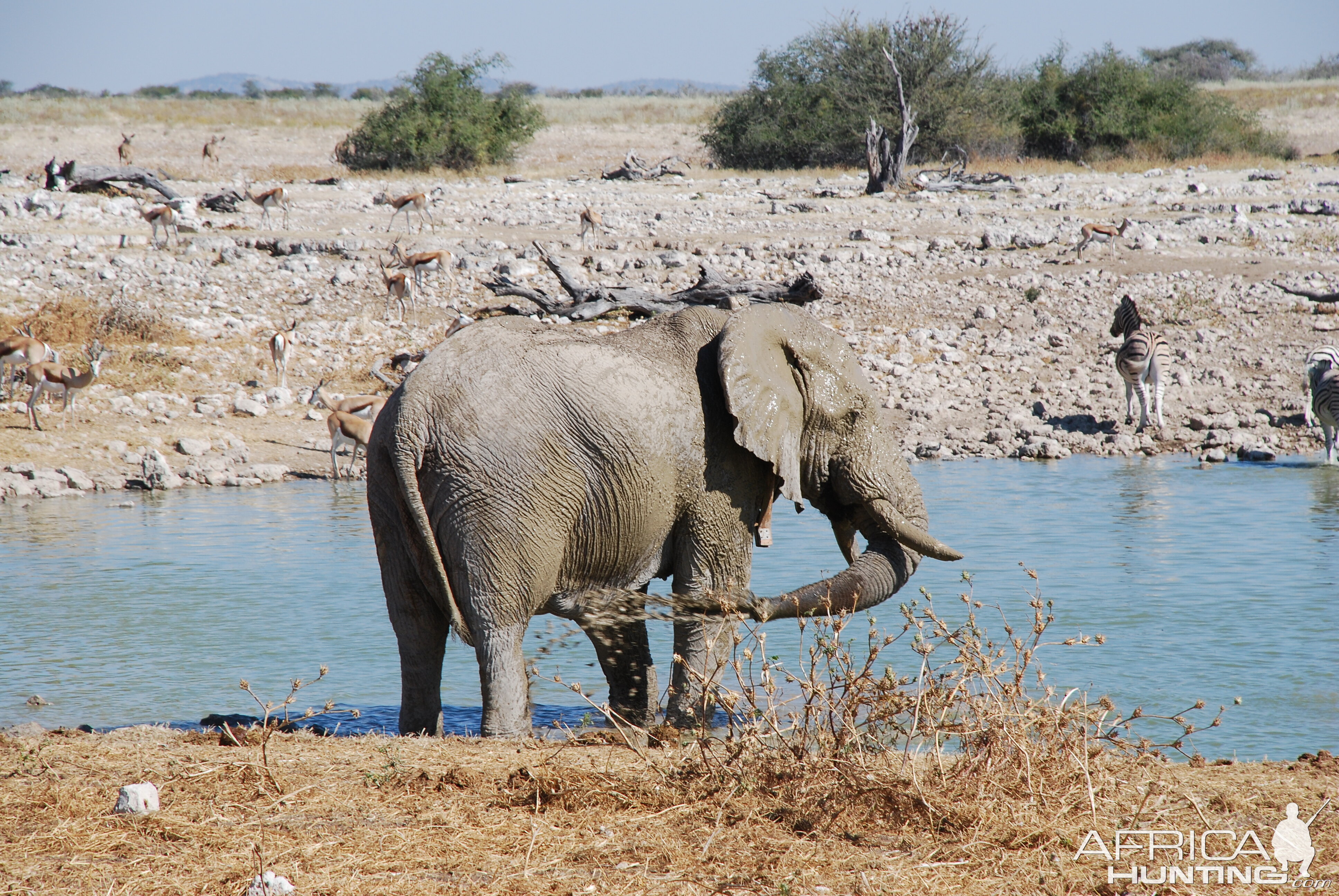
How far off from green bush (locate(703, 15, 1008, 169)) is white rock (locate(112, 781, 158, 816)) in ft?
103

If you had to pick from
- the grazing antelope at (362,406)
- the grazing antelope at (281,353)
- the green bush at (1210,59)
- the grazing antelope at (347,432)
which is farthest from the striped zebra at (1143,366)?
the green bush at (1210,59)

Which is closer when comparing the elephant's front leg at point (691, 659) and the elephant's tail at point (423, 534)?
the elephant's tail at point (423, 534)

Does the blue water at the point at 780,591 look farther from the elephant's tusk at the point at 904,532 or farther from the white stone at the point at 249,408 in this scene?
the elephant's tusk at the point at 904,532

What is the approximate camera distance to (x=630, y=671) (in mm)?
5895

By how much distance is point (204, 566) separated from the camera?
33.0 feet

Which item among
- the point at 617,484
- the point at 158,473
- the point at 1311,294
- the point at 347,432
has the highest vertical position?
the point at 1311,294

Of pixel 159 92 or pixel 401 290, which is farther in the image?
pixel 159 92

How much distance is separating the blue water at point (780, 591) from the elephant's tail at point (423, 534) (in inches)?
61.8

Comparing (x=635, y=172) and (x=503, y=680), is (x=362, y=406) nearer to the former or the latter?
(x=503, y=680)

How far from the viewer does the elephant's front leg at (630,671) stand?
19.2 feet

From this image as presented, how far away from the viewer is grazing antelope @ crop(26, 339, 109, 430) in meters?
13.5

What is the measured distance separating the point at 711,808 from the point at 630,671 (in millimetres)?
1718

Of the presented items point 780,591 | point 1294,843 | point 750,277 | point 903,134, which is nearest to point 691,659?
point 1294,843

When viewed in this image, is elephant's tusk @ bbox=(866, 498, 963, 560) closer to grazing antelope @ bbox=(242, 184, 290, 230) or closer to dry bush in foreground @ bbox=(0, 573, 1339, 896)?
dry bush in foreground @ bbox=(0, 573, 1339, 896)
